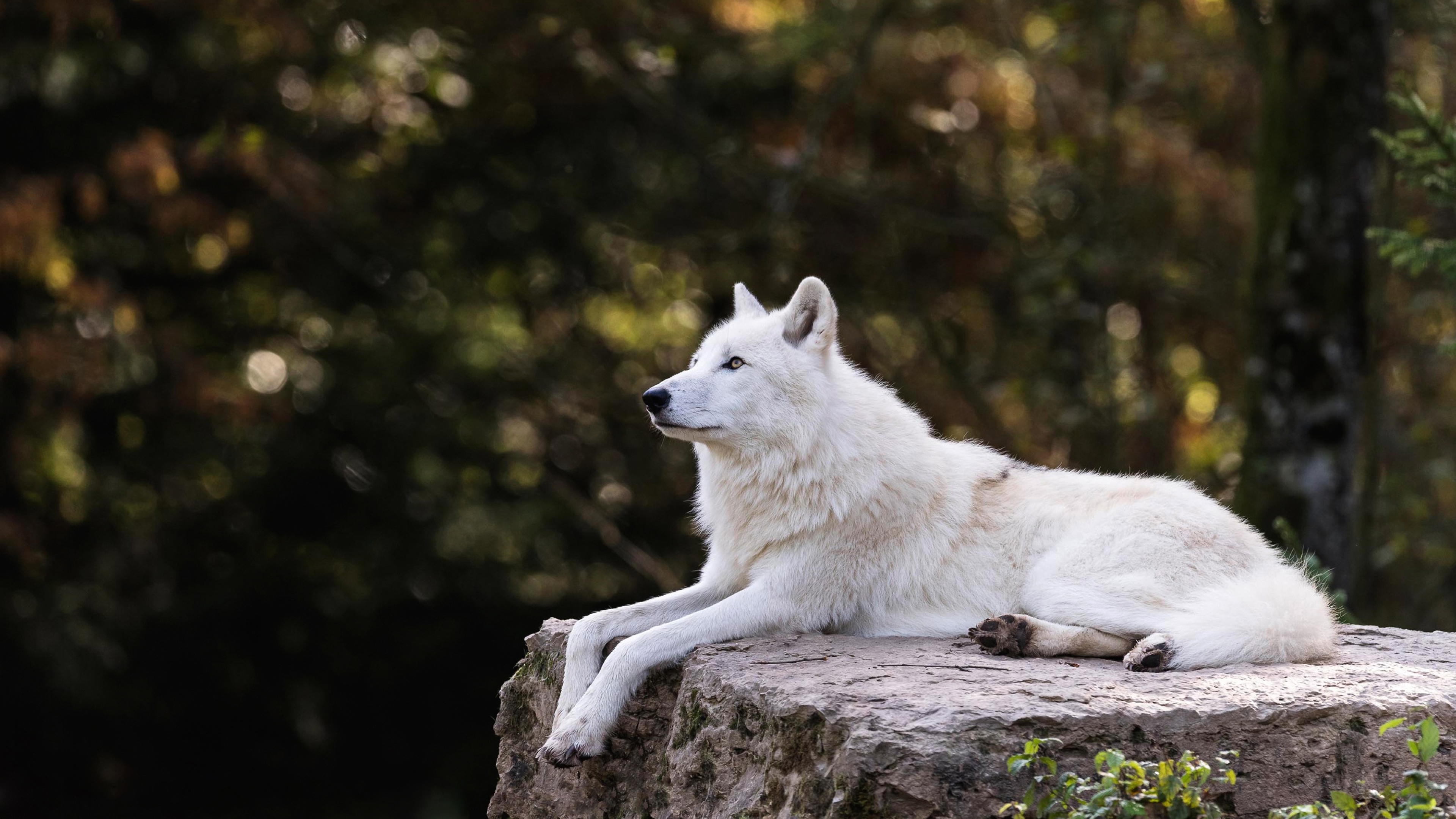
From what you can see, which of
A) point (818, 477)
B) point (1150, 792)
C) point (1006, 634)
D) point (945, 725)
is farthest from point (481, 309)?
point (1150, 792)

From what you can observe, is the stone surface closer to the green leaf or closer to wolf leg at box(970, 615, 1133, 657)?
wolf leg at box(970, 615, 1133, 657)

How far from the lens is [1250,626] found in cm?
426

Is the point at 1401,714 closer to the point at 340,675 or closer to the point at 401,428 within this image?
the point at 401,428

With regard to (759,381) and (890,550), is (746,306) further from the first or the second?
(890,550)

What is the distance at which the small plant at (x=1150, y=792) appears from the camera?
3.26 metres

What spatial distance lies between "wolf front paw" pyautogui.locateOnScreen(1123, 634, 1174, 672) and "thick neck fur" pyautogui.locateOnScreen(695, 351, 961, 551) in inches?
38.5

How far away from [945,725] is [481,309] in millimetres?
9165

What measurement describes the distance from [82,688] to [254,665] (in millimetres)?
1796

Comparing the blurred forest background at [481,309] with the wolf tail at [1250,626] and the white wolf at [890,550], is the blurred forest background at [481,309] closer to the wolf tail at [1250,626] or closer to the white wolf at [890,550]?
the white wolf at [890,550]

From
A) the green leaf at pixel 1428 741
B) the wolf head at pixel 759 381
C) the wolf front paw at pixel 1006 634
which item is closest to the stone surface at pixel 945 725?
the wolf front paw at pixel 1006 634

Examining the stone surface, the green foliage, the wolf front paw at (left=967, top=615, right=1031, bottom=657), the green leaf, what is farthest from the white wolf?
the green foliage

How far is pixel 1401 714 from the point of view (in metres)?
3.77

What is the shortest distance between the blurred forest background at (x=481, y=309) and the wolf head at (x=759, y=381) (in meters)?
4.00

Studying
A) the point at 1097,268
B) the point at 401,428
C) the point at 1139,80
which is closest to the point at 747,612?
the point at 1097,268
